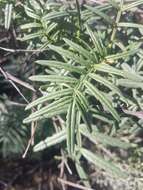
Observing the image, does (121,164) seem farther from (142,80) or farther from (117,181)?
(142,80)

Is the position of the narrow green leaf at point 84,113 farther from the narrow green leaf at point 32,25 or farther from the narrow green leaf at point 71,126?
the narrow green leaf at point 32,25

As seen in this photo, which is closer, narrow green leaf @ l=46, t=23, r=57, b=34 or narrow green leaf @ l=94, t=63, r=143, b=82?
narrow green leaf @ l=94, t=63, r=143, b=82

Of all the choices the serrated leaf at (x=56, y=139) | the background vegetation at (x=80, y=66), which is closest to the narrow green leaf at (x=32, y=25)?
the background vegetation at (x=80, y=66)

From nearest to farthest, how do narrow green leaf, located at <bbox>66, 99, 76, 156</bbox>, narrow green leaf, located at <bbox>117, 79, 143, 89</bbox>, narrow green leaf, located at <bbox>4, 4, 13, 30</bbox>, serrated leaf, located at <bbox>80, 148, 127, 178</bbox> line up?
narrow green leaf, located at <bbox>66, 99, 76, 156</bbox> < narrow green leaf, located at <bbox>117, 79, 143, 89</bbox> < narrow green leaf, located at <bbox>4, 4, 13, 30</bbox> < serrated leaf, located at <bbox>80, 148, 127, 178</bbox>

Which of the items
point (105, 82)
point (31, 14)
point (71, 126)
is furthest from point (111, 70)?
point (31, 14)

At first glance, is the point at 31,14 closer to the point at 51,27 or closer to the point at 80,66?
the point at 51,27

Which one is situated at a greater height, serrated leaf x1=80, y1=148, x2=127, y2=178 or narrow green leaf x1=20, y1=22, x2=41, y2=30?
narrow green leaf x1=20, y1=22, x2=41, y2=30

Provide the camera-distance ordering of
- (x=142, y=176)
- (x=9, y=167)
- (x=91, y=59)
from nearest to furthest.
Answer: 1. (x=91, y=59)
2. (x=142, y=176)
3. (x=9, y=167)

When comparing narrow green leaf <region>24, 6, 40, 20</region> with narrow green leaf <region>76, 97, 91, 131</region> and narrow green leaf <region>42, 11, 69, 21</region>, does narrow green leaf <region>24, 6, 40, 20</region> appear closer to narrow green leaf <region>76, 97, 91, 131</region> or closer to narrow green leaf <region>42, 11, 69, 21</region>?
narrow green leaf <region>42, 11, 69, 21</region>

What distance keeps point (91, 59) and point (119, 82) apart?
0.28 ft

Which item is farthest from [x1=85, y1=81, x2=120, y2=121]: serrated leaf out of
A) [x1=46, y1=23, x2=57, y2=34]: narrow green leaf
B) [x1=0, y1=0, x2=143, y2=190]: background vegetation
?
[x1=46, y1=23, x2=57, y2=34]: narrow green leaf

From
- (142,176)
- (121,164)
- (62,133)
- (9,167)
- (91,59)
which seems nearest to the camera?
(91,59)

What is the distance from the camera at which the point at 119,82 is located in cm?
111

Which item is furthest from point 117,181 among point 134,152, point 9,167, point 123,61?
point 123,61
